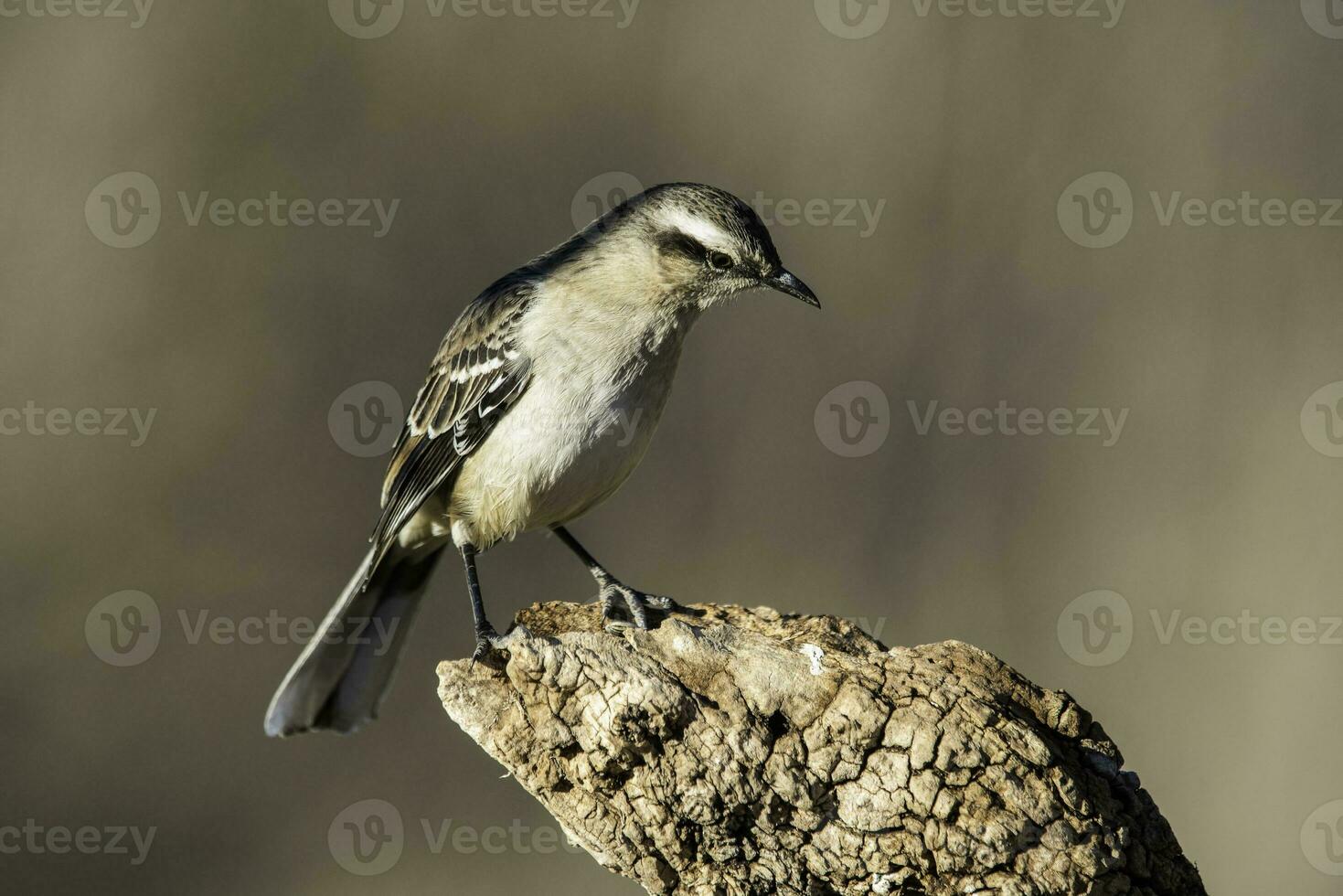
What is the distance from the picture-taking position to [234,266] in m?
9.27

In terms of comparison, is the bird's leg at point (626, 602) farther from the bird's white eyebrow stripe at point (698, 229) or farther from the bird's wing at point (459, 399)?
the bird's white eyebrow stripe at point (698, 229)

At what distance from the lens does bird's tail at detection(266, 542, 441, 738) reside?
6516mm

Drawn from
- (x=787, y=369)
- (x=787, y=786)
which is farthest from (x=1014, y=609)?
(x=787, y=786)

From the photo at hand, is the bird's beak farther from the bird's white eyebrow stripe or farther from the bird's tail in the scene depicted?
the bird's tail

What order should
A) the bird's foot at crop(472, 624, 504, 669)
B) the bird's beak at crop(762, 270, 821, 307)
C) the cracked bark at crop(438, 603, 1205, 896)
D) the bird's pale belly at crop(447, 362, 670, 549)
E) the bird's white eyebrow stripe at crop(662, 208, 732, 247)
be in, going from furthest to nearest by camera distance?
1. the bird's beak at crop(762, 270, 821, 307)
2. the bird's white eyebrow stripe at crop(662, 208, 732, 247)
3. the bird's pale belly at crop(447, 362, 670, 549)
4. the bird's foot at crop(472, 624, 504, 669)
5. the cracked bark at crop(438, 603, 1205, 896)

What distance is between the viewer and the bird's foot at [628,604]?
539cm

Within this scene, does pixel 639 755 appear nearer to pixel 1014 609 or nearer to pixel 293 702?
pixel 293 702

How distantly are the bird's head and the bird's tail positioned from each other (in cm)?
209

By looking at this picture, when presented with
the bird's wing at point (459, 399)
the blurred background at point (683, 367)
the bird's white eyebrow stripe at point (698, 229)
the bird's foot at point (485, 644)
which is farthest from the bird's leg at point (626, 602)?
the blurred background at point (683, 367)

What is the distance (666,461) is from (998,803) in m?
5.75

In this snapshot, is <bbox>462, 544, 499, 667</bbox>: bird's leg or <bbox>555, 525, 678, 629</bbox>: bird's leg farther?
<bbox>555, 525, 678, 629</bbox>: bird's leg

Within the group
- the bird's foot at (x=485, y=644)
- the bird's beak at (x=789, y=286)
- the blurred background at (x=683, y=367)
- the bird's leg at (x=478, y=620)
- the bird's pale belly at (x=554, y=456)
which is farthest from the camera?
the blurred background at (x=683, y=367)

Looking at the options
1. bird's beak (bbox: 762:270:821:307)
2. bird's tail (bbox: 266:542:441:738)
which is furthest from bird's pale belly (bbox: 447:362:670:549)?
bird's tail (bbox: 266:542:441:738)

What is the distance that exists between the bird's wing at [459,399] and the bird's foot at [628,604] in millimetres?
932
